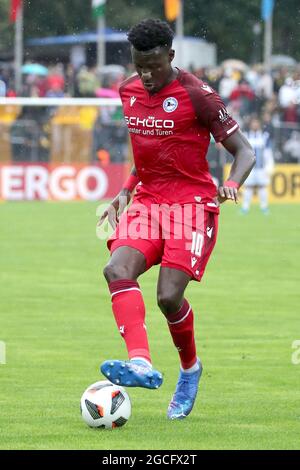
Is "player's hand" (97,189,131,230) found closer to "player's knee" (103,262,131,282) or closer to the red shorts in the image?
the red shorts

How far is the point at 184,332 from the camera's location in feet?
25.5

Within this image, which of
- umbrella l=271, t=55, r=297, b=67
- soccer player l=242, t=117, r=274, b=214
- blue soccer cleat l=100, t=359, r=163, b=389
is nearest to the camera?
blue soccer cleat l=100, t=359, r=163, b=389

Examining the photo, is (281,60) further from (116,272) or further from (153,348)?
(116,272)

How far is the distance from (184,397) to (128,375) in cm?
111

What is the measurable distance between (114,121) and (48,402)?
21944 mm

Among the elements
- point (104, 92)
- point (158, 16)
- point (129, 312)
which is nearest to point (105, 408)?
point (129, 312)

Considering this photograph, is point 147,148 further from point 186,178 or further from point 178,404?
point 178,404

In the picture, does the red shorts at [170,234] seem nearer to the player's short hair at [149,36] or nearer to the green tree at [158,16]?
the player's short hair at [149,36]

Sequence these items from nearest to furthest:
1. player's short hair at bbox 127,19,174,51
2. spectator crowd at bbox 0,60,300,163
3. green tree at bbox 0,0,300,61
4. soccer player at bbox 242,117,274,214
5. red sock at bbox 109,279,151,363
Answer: red sock at bbox 109,279,151,363 → player's short hair at bbox 127,19,174,51 → spectator crowd at bbox 0,60,300,163 → soccer player at bbox 242,117,274,214 → green tree at bbox 0,0,300,61

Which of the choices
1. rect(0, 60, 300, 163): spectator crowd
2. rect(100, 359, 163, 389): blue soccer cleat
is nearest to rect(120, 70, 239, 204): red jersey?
rect(100, 359, 163, 389): blue soccer cleat

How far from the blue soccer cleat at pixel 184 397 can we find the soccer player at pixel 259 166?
2026 cm

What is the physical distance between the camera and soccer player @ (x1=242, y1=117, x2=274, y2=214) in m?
28.5

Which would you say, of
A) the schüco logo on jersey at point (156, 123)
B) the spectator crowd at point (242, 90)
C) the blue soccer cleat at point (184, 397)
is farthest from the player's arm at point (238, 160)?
the spectator crowd at point (242, 90)

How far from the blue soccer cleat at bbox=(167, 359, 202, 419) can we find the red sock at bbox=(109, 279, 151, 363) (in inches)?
25.3
